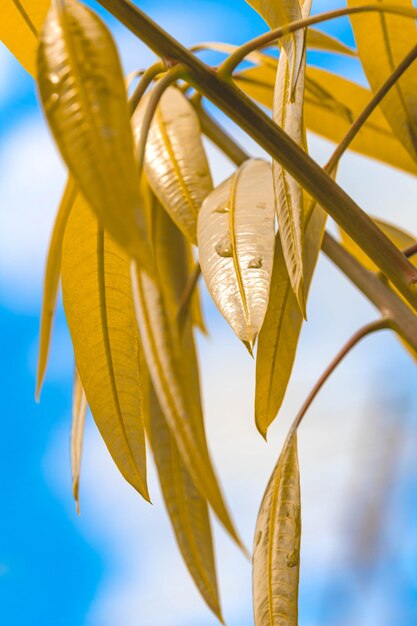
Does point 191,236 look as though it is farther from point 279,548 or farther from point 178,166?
point 279,548

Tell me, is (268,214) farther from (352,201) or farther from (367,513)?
(367,513)

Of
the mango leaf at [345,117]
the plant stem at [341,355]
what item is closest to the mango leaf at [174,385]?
the plant stem at [341,355]

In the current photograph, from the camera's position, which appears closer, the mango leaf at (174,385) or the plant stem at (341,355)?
the mango leaf at (174,385)

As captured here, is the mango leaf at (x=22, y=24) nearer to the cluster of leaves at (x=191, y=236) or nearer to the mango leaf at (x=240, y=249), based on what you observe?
the cluster of leaves at (x=191, y=236)

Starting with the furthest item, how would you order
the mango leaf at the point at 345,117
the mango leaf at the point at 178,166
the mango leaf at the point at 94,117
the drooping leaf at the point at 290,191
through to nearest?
the mango leaf at the point at 345,117
the mango leaf at the point at 178,166
the drooping leaf at the point at 290,191
the mango leaf at the point at 94,117

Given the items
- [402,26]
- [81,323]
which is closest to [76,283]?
[81,323]

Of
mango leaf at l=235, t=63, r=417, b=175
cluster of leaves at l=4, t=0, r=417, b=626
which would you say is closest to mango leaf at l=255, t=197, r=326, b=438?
cluster of leaves at l=4, t=0, r=417, b=626
